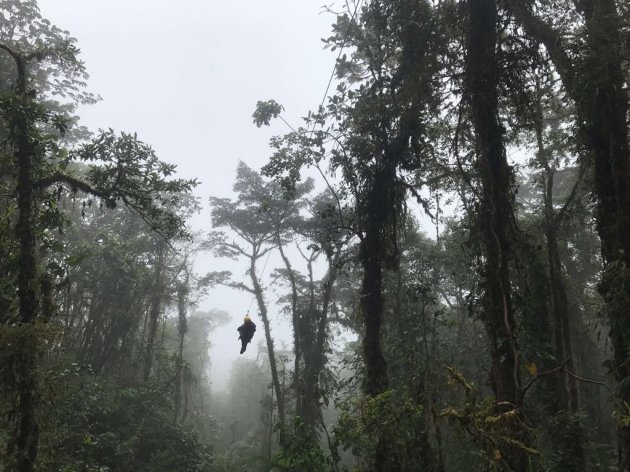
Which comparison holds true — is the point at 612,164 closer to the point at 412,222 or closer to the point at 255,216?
the point at 412,222

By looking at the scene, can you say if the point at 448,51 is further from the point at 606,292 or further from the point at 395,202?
the point at 606,292

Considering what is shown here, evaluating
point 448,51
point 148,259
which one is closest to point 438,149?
point 448,51

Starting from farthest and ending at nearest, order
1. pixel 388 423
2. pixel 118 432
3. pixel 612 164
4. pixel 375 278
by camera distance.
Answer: pixel 118 432 < pixel 375 278 < pixel 388 423 < pixel 612 164

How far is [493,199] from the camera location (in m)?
4.78

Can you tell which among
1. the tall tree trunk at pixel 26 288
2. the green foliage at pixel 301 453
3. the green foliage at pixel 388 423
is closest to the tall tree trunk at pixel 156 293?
the green foliage at pixel 301 453

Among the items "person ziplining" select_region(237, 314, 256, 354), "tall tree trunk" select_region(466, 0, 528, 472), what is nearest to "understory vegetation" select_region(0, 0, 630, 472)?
"tall tree trunk" select_region(466, 0, 528, 472)

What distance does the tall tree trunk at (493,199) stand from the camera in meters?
4.18

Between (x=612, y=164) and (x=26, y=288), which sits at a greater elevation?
(x=612, y=164)

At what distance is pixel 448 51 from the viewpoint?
6.49 meters

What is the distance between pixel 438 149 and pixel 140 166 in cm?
583

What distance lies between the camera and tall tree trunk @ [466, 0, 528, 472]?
418 centimetres

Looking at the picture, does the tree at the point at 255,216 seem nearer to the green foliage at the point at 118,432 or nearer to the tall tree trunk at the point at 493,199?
the green foliage at the point at 118,432

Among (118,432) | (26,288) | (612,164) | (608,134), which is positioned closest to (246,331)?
(26,288)

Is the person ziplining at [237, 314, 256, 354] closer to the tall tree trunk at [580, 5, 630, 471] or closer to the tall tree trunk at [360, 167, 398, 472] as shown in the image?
the tall tree trunk at [360, 167, 398, 472]
